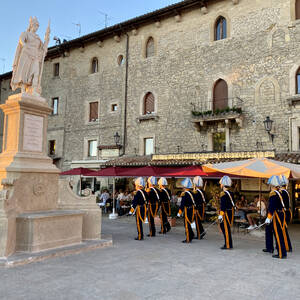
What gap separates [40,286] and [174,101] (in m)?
16.2

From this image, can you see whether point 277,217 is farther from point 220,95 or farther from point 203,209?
point 220,95

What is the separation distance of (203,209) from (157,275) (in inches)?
180

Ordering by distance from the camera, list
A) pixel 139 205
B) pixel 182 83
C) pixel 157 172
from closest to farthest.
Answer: pixel 139 205 < pixel 157 172 < pixel 182 83

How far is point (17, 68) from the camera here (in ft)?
27.6

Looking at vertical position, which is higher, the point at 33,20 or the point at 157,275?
the point at 33,20

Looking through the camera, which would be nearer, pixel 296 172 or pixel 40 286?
pixel 40 286

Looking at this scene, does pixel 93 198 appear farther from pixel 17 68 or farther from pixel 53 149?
pixel 53 149

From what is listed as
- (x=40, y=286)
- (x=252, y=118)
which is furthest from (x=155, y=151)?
(x=40, y=286)

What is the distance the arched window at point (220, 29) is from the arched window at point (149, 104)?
17.8 ft

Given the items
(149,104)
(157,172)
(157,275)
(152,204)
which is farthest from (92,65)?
(157,275)

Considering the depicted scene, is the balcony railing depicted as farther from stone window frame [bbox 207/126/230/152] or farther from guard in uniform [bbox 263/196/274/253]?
guard in uniform [bbox 263/196/274/253]

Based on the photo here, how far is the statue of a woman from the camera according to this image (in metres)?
8.41

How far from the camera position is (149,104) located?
21.8 m

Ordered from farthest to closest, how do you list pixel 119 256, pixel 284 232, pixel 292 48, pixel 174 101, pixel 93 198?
pixel 174 101 < pixel 292 48 < pixel 93 198 < pixel 284 232 < pixel 119 256
